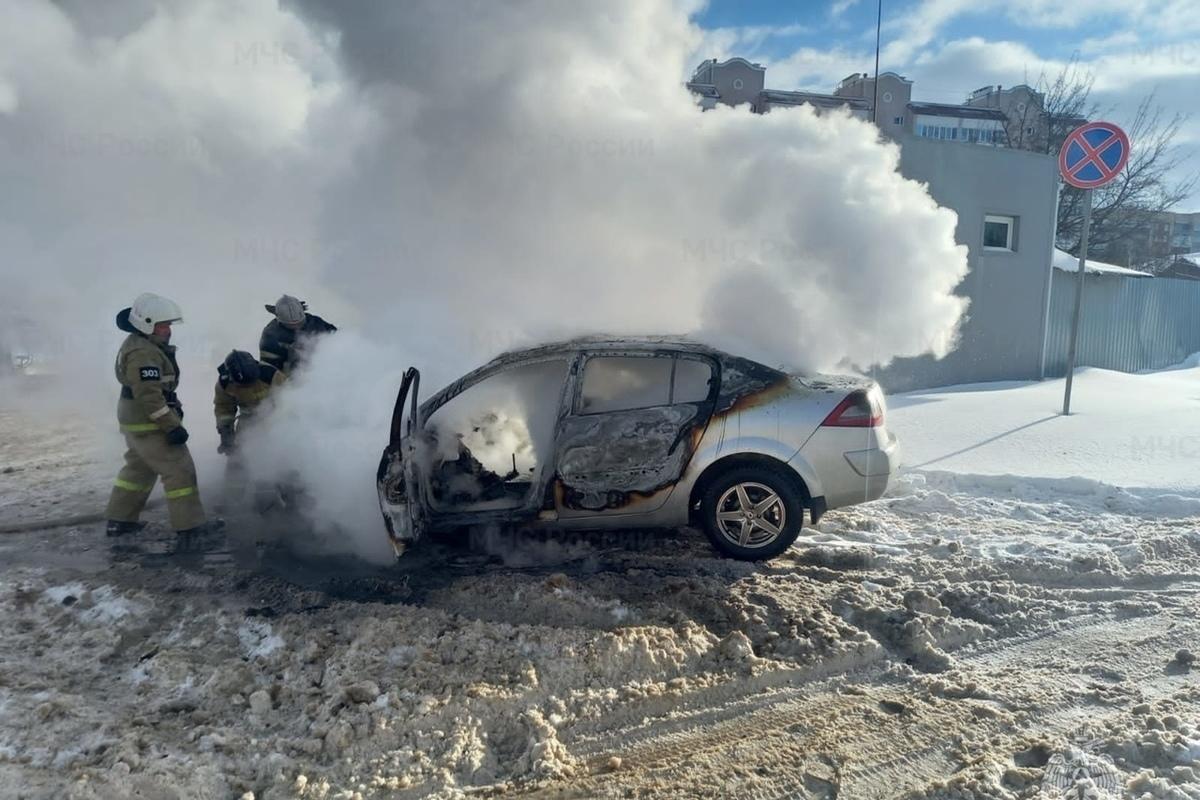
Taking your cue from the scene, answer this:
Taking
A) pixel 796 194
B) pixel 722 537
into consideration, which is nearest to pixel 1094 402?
pixel 796 194

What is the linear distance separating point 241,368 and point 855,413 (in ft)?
16.2

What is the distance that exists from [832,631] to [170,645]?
11.0ft

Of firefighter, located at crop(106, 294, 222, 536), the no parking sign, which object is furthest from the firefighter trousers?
the no parking sign

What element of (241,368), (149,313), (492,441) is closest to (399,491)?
(492,441)

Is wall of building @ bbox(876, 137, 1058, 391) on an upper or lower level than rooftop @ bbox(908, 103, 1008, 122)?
lower

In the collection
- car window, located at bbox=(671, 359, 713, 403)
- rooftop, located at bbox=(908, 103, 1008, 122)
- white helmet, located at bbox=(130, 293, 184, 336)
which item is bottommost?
car window, located at bbox=(671, 359, 713, 403)

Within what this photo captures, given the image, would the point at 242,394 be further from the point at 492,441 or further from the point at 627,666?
the point at 627,666

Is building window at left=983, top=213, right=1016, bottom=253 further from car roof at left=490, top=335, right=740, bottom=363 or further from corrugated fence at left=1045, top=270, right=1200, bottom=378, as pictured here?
car roof at left=490, top=335, right=740, bottom=363

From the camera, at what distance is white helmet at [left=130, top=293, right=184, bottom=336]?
527 cm

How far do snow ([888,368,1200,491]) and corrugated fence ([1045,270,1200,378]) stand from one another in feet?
5.86

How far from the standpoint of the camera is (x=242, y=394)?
6473 millimetres

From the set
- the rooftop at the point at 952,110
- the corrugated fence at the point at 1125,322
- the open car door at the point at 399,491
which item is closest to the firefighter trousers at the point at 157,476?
the open car door at the point at 399,491

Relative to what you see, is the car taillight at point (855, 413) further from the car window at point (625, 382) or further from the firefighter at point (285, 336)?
the firefighter at point (285, 336)

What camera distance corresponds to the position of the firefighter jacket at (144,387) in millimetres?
5195
